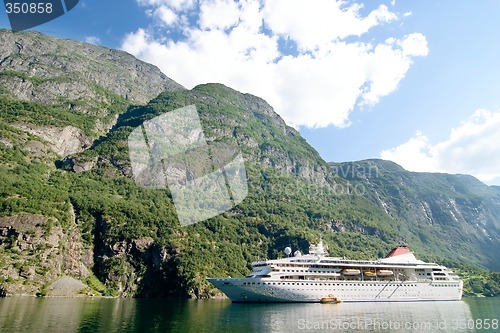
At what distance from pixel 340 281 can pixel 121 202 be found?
62.2m

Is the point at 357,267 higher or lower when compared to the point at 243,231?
lower

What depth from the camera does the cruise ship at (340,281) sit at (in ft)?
161

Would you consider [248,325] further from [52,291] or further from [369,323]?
[52,291]

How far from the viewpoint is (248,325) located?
92.2 ft

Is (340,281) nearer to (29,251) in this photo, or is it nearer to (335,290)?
(335,290)

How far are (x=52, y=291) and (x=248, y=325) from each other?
52418 millimetres

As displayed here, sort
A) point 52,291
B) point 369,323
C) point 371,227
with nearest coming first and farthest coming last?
point 369,323 → point 52,291 → point 371,227

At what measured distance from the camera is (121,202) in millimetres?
95812

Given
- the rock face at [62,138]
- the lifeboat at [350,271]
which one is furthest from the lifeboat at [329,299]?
the rock face at [62,138]

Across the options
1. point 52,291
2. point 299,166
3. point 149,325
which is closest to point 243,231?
point 52,291
